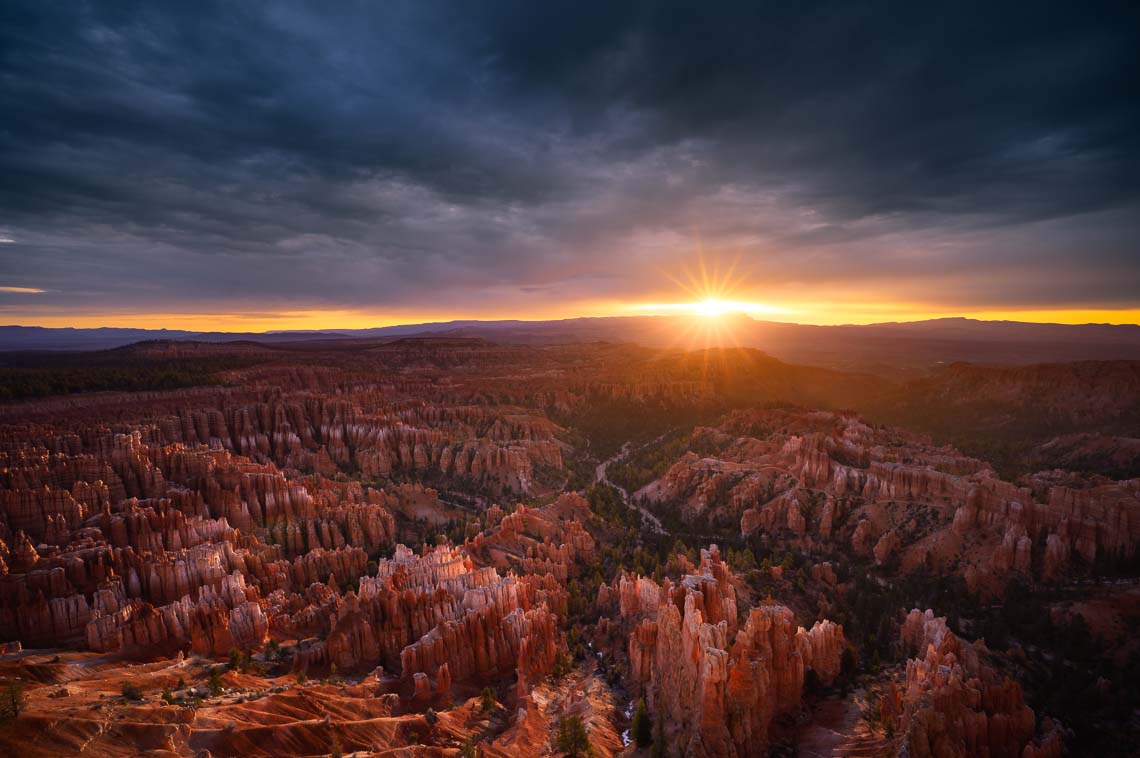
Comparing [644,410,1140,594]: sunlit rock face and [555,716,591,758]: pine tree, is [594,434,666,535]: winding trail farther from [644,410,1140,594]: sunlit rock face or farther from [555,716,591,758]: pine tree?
[555,716,591,758]: pine tree

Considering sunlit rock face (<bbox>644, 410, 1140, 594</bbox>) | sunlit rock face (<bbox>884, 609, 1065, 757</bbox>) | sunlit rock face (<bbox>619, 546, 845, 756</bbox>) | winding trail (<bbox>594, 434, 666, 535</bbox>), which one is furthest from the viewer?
winding trail (<bbox>594, 434, 666, 535</bbox>)

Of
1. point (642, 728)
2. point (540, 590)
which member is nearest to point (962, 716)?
point (642, 728)

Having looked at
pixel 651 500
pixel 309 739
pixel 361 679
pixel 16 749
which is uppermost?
pixel 16 749

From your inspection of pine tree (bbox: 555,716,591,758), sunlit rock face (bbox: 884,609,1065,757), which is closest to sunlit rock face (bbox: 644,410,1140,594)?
sunlit rock face (bbox: 884,609,1065,757)

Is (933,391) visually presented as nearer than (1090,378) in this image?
No

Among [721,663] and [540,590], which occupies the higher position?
[721,663]

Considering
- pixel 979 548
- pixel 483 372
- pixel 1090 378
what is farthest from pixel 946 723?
pixel 483 372

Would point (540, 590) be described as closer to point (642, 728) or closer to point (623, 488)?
point (642, 728)

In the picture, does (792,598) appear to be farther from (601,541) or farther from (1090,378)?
(1090,378)

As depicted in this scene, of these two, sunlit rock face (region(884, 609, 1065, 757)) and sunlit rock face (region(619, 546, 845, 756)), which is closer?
sunlit rock face (region(884, 609, 1065, 757))

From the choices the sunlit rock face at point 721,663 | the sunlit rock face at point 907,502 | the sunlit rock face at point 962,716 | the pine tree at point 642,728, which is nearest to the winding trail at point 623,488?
the sunlit rock face at point 907,502

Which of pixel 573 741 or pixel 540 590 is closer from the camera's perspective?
pixel 573 741
